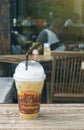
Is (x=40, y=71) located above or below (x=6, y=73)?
above

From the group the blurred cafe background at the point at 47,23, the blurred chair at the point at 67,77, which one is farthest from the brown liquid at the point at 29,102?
the blurred cafe background at the point at 47,23

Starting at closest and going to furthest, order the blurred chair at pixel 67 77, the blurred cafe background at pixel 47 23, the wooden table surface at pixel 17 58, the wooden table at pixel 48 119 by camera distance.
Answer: the wooden table at pixel 48 119, the blurred chair at pixel 67 77, the wooden table surface at pixel 17 58, the blurred cafe background at pixel 47 23

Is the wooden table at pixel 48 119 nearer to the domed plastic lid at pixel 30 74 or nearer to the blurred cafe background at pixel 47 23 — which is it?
the domed plastic lid at pixel 30 74

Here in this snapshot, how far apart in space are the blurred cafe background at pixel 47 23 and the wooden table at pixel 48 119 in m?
2.87

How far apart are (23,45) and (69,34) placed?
0.63 metres

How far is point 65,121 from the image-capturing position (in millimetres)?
1782

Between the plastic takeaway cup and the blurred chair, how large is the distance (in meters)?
1.78

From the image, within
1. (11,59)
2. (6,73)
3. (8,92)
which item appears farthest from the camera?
(6,73)

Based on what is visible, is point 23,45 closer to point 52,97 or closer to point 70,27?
point 70,27

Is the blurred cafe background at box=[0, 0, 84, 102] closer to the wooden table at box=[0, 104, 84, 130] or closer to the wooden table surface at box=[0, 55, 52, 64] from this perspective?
the wooden table surface at box=[0, 55, 52, 64]

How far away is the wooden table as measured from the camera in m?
1.70

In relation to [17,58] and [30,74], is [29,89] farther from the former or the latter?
[17,58]

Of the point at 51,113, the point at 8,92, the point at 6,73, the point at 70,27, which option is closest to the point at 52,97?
the point at 8,92

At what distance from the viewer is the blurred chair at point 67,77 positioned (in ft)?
11.8
